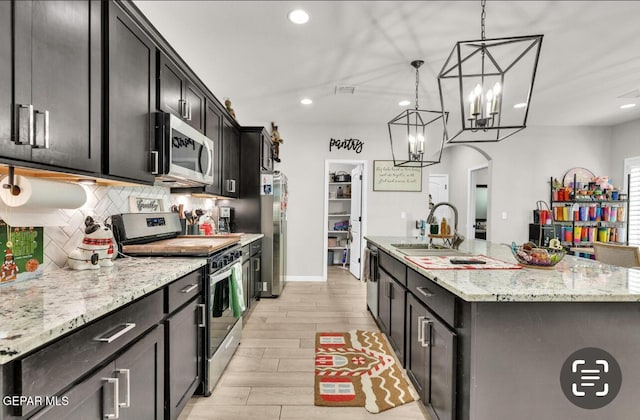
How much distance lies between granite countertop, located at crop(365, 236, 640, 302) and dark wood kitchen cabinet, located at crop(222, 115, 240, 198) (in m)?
2.53

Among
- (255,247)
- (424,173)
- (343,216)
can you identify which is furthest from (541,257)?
(343,216)

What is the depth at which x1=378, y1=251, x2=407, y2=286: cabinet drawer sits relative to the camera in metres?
2.29

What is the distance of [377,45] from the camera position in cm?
280

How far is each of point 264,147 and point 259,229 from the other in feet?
3.69

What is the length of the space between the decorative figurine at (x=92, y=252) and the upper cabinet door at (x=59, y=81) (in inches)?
14.4

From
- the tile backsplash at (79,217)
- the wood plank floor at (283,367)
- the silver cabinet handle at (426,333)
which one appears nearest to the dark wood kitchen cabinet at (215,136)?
the tile backsplash at (79,217)

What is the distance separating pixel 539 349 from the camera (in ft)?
4.35

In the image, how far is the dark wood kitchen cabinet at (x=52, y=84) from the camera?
1.09 m

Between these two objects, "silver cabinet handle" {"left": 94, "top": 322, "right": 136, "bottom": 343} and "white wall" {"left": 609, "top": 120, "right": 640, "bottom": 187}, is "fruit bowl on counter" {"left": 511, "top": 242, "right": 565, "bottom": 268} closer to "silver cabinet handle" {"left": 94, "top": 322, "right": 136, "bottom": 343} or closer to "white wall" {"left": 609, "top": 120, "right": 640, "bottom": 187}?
"silver cabinet handle" {"left": 94, "top": 322, "right": 136, "bottom": 343}

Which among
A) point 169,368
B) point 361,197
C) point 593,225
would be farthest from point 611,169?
point 169,368

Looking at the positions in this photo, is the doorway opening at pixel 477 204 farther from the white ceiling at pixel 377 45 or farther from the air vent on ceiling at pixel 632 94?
the white ceiling at pixel 377 45

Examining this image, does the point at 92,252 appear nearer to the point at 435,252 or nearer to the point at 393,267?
the point at 393,267

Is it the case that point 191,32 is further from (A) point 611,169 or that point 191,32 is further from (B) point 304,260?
(A) point 611,169

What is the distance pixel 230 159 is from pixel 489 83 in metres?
3.17
